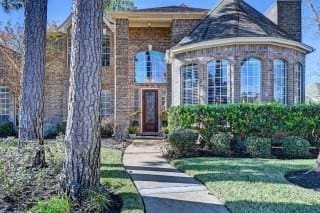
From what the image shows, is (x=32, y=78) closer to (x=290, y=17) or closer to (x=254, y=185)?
(x=254, y=185)

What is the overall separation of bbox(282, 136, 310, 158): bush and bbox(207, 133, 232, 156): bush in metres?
2.19

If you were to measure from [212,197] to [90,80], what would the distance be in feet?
10.9

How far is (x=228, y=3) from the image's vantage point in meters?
18.5

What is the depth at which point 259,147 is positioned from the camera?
13.3 m

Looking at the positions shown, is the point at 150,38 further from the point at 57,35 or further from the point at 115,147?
the point at 115,147

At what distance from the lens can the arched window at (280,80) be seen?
630 inches

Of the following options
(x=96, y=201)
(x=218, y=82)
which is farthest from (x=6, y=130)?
(x=96, y=201)

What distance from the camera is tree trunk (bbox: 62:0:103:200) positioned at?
258 inches

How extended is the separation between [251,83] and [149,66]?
8189 mm

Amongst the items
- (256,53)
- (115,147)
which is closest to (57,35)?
(115,147)

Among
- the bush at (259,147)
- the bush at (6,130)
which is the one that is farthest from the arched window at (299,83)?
the bush at (6,130)

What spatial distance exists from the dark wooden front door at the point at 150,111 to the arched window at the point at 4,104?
895 cm

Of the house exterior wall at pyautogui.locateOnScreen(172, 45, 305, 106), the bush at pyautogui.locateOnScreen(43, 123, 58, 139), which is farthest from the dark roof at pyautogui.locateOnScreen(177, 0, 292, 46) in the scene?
the bush at pyautogui.locateOnScreen(43, 123, 58, 139)

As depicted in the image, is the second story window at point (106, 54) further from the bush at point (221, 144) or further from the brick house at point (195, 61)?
the bush at point (221, 144)
